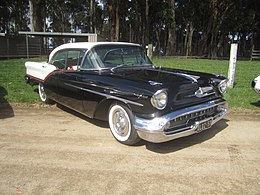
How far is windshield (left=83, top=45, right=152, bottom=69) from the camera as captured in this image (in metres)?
4.86

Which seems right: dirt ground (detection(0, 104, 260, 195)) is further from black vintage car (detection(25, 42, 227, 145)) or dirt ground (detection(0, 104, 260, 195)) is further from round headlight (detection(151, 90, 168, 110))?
round headlight (detection(151, 90, 168, 110))

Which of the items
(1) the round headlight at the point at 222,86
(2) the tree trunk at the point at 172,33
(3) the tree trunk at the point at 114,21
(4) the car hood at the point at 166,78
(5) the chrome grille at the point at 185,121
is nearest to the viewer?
(5) the chrome grille at the point at 185,121

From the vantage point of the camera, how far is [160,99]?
3621 mm

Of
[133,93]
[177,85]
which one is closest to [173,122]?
[177,85]

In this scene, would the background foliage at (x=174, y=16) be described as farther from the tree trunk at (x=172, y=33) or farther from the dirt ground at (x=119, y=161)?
the dirt ground at (x=119, y=161)

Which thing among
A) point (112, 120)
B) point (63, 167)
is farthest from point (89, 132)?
point (63, 167)

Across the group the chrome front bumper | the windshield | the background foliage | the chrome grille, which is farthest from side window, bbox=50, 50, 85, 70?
the background foliage

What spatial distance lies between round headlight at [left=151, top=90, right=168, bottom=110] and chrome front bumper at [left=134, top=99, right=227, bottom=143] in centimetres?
15

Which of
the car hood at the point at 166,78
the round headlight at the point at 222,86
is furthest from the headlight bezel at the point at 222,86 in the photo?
the car hood at the point at 166,78

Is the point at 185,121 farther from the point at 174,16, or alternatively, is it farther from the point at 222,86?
the point at 174,16

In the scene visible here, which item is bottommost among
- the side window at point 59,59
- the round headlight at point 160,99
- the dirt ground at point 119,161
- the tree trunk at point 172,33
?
the dirt ground at point 119,161

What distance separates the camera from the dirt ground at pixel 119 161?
299 cm

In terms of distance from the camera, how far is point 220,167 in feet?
11.3

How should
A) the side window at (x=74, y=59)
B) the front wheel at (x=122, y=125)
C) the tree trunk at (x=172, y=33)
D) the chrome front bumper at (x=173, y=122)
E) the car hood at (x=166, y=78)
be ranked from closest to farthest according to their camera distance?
the chrome front bumper at (x=173, y=122) < the car hood at (x=166, y=78) < the front wheel at (x=122, y=125) < the side window at (x=74, y=59) < the tree trunk at (x=172, y=33)
